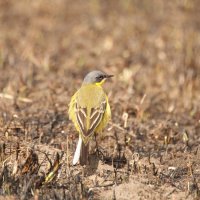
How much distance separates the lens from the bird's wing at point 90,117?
9156 mm

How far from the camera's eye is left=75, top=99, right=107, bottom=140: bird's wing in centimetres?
916

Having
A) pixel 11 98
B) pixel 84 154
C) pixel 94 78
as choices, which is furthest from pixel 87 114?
pixel 11 98

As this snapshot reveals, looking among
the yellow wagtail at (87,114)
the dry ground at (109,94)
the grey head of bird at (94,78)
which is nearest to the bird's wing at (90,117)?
the yellow wagtail at (87,114)

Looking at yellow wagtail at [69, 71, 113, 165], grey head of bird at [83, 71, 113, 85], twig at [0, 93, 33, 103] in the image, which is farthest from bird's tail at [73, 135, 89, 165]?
twig at [0, 93, 33, 103]

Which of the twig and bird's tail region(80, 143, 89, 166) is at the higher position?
the twig

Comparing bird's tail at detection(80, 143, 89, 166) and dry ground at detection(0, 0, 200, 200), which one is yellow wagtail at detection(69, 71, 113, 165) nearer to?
bird's tail at detection(80, 143, 89, 166)

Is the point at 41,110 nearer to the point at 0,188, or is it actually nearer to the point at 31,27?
the point at 0,188

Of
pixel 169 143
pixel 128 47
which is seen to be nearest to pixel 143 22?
pixel 128 47

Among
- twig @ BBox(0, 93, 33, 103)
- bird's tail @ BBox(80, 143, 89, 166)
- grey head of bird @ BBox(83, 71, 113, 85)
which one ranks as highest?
grey head of bird @ BBox(83, 71, 113, 85)

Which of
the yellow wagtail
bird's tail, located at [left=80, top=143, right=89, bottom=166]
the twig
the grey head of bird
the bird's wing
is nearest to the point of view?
bird's tail, located at [left=80, top=143, right=89, bottom=166]

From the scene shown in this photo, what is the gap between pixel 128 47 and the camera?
1592 cm

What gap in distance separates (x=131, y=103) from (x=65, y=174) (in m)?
3.90

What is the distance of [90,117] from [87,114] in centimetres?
12

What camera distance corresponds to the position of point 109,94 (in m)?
12.3
